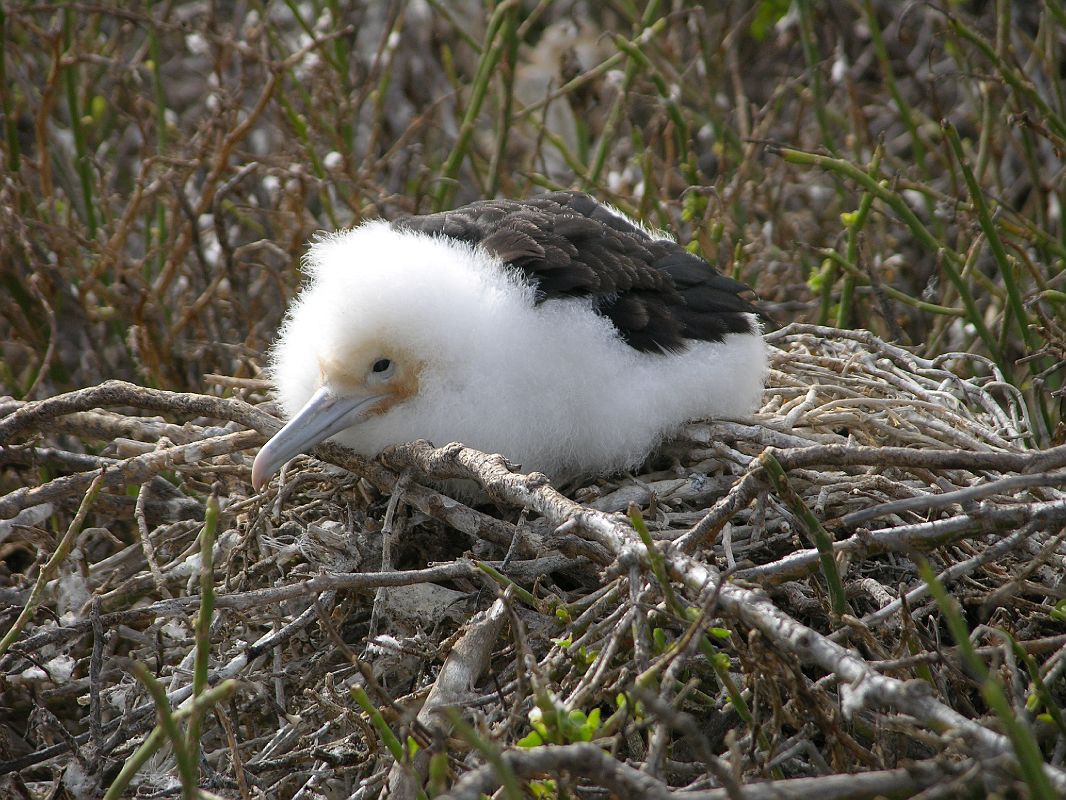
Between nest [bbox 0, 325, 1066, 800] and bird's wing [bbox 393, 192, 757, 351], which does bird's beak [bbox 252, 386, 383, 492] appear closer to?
nest [bbox 0, 325, 1066, 800]

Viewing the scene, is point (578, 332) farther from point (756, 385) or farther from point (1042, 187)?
point (1042, 187)

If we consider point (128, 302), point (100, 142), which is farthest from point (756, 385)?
point (100, 142)

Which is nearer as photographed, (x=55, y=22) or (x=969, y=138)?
(x=55, y=22)

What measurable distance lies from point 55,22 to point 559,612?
2322mm

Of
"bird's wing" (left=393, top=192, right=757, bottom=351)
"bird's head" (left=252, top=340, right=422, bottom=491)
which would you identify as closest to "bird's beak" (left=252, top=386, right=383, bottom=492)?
"bird's head" (left=252, top=340, right=422, bottom=491)

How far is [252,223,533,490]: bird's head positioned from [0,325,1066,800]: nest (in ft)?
0.31

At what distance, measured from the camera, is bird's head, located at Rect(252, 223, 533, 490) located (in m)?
2.14

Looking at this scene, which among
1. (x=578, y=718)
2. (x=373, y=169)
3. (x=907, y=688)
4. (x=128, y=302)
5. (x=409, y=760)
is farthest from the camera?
(x=373, y=169)

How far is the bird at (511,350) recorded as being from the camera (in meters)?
2.10

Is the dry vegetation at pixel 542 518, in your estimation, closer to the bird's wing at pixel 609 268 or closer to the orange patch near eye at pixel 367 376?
the orange patch near eye at pixel 367 376

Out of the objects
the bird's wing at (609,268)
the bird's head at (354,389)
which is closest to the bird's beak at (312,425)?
the bird's head at (354,389)

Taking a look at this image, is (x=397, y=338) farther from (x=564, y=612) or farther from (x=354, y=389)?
(x=564, y=612)

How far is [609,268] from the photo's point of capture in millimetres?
2180

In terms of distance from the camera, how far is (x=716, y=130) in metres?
3.35
